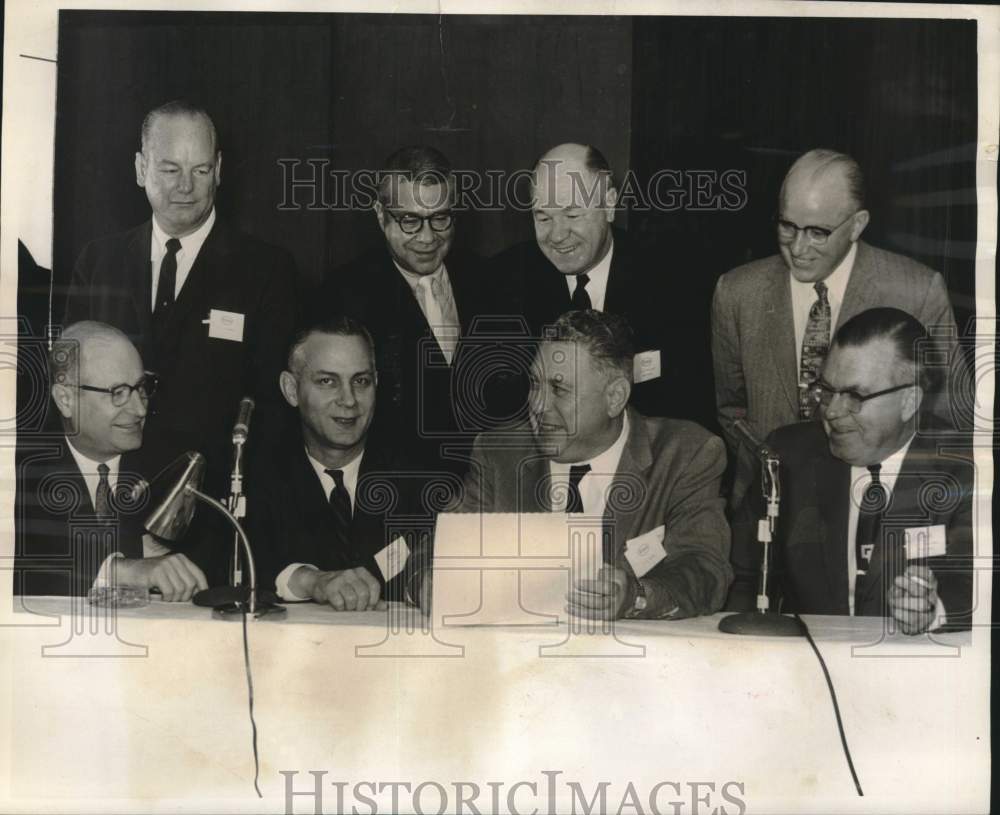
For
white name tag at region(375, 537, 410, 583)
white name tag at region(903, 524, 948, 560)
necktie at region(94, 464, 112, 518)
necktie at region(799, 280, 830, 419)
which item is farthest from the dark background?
white name tag at region(375, 537, 410, 583)

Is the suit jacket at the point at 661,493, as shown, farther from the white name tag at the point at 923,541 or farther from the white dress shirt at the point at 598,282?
the white name tag at the point at 923,541

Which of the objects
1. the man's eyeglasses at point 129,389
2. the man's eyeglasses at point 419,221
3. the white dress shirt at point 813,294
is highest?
the man's eyeglasses at point 419,221

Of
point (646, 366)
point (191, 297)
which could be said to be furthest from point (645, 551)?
point (191, 297)

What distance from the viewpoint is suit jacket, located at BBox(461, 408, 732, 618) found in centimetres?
346

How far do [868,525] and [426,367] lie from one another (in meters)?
1.42

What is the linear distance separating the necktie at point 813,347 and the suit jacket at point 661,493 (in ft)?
0.94

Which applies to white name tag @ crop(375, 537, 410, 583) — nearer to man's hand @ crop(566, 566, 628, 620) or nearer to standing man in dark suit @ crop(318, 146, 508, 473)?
standing man in dark suit @ crop(318, 146, 508, 473)

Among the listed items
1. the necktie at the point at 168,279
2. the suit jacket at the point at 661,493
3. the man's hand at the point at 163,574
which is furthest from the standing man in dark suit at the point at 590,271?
the man's hand at the point at 163,574

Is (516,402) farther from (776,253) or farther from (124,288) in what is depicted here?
(124,288)

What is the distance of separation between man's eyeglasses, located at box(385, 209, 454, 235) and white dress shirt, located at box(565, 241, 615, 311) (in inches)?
15.7

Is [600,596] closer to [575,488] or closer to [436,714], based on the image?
[575,488]

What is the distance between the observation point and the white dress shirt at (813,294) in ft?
11.5

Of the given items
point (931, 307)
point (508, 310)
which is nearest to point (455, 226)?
point (508, 310)

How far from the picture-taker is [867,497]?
3508mm
